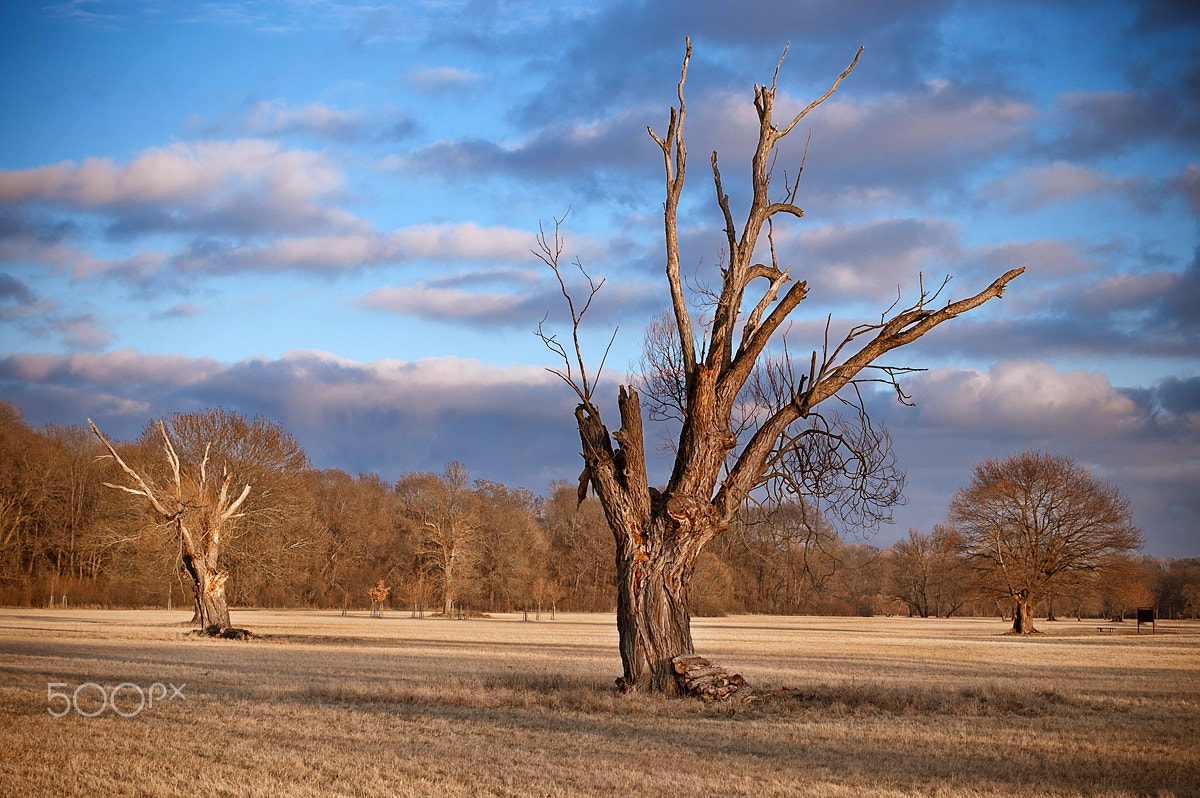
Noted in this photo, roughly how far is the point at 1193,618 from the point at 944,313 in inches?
3745

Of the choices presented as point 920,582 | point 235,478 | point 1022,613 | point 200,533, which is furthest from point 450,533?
point 920,582

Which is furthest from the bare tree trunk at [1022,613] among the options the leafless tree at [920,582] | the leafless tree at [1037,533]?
A: the leafless tree at [920,582]

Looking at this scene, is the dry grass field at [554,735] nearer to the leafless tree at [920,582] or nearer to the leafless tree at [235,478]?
the leafless tree at [235,478]

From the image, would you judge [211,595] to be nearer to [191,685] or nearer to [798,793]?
[191,685]

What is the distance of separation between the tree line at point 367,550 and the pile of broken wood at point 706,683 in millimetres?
2449

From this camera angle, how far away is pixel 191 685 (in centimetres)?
1385

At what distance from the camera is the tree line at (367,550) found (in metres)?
42.5

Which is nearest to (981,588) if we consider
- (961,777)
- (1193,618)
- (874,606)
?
(961,777)

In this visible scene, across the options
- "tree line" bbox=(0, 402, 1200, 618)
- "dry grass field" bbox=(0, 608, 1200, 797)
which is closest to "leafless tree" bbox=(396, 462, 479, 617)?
"tree line" bbox=(0, 402, 1200, 618)

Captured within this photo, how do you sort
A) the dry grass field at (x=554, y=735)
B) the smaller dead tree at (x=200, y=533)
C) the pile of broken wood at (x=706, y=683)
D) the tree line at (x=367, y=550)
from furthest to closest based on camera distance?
the tree line at (x=367, y=550), the smaller dead tree at (x=200, y=533), the pile of broken wood at (x=706, y=683), the dry grass field at (x=554, y=735)

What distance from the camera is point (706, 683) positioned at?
12234 mm

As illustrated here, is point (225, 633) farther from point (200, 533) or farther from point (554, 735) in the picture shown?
point (554, 735)

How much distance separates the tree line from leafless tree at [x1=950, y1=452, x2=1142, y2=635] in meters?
0.55

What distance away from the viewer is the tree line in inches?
1674
